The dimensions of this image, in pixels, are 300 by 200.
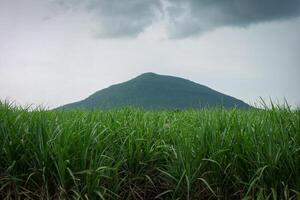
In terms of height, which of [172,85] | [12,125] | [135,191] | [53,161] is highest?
[172,85]

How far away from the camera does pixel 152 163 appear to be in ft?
16.5

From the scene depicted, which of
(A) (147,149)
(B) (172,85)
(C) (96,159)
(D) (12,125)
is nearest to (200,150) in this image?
(A) (147,149)

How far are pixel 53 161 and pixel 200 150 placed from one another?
1.44 m

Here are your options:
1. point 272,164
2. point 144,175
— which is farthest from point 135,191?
point 272,164

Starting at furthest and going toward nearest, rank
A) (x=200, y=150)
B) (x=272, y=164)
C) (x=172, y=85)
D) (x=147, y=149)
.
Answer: (x=172, y=85), (x=147, y=149), (x=200, y=150), (x=272, y=164)

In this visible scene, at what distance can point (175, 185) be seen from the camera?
15.3 ft

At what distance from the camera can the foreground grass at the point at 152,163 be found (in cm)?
451

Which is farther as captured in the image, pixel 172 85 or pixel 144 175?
pixel 172 85

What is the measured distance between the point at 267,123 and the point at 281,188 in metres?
0.78

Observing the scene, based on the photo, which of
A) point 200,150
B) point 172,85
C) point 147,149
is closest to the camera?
point 200,150

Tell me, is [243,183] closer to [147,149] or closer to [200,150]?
[200,150]

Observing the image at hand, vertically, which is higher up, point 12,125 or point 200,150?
point 12,125

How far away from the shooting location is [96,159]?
15.2 ft

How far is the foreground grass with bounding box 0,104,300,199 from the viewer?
14.8 feet
